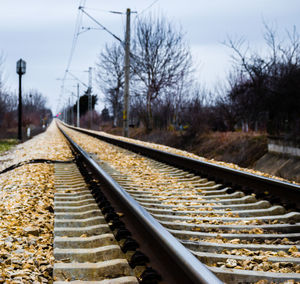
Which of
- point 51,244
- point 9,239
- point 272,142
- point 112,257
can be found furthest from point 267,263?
point 272,142

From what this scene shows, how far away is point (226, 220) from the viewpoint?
3717 millimetres

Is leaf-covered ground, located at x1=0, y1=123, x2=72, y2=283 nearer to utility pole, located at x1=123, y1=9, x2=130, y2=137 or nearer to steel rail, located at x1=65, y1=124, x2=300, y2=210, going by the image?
steel rail, located at x1=65, y1=124, x2=300, y2=210

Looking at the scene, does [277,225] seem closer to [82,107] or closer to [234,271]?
[234,271]

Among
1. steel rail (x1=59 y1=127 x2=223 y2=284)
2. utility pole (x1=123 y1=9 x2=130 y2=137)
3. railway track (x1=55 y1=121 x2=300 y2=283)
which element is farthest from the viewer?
utility pole (x1=123 y1=9 x2=130 y2=137)

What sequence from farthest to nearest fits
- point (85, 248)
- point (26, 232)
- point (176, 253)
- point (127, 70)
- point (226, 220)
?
point (127, 70) < point (226, 220) < point (26, 232) < point (85, 248) < point (176, 253)

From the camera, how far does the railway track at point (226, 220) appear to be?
95.7 inches

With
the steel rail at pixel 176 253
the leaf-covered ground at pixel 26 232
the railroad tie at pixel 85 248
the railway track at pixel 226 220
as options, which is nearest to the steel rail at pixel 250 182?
the railway track at pixel 226 220

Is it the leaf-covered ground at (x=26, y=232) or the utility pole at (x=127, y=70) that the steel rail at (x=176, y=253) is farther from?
the utility pole at (x=127, y=70)

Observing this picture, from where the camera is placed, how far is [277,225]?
11.3ft

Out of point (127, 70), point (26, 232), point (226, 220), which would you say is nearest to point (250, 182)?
point (226, 220)

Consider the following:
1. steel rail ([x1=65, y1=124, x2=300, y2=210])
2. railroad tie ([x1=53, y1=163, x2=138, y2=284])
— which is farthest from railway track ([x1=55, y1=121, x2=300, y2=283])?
railroad tie ([x1=53, y1=163, x2=138, y2=284])

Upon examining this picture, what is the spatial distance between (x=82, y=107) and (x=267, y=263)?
9081cm

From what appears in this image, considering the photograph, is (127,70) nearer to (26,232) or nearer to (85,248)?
(26,232)

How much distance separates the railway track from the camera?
7.97ft
